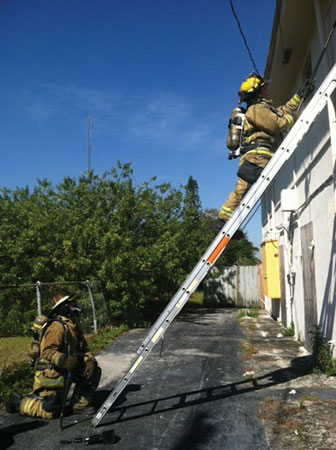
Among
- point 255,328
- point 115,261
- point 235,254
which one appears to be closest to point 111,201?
point 115,261

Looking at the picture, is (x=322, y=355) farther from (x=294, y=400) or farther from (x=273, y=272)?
(x=273, y=272)

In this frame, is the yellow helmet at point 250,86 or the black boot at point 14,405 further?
the yellow helmet at point 250,86

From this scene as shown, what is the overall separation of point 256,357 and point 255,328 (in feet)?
12.6

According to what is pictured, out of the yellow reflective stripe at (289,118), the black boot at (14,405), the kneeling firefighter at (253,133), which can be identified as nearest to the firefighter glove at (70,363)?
the black boot at (14,405)

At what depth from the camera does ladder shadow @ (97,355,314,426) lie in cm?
466

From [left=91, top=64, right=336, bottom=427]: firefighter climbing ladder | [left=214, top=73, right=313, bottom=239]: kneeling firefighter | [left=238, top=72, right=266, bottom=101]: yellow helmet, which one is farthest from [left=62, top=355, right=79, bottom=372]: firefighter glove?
[left=238, top=72, right=266, bottom=101]: yellow helmet

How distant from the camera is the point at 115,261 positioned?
11234mm

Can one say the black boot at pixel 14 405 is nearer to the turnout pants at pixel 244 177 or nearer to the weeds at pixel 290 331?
the turnout pants at pixel 244 177

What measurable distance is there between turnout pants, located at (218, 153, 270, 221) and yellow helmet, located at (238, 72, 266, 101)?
0.96 meters

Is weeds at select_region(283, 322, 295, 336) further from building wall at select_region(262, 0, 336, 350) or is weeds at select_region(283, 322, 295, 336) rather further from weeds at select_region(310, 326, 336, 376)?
weeds at select_region(310, 326, 336, 376)

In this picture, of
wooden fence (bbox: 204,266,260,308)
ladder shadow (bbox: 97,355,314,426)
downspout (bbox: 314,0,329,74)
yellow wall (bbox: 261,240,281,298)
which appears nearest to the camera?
ladder shadow (bbox: 97,355,314,426)

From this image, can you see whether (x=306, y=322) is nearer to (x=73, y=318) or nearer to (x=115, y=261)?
(x=73, y=318)

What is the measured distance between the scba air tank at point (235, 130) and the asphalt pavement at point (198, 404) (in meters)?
2.94

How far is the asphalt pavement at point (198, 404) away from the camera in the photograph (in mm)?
3844
